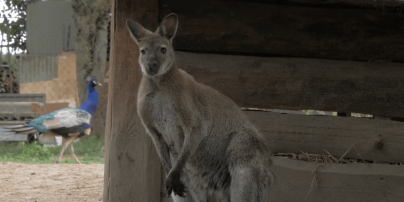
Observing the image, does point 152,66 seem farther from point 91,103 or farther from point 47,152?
point 47,152

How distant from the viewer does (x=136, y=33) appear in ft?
11.5

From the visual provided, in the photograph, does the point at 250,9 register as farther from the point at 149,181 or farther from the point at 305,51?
the point at 149,181

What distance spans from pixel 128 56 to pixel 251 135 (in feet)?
4.08

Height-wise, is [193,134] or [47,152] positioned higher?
[193,134]

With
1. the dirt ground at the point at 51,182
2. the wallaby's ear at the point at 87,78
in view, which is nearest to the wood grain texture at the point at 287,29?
the dirt ground at the point at 51,182

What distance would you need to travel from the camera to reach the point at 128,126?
425 cm

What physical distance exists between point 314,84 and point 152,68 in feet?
5.34

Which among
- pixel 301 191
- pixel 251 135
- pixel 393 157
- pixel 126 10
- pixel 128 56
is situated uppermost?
pixel 126 10

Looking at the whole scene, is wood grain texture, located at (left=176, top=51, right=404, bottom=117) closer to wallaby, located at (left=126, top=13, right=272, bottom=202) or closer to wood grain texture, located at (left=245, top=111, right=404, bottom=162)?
wood grain texture, located at (left=245, top=111, right=404, bottom=162)

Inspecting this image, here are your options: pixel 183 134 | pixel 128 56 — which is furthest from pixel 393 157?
pixel 128 56

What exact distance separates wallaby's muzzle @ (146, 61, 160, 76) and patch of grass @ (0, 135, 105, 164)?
540 cm

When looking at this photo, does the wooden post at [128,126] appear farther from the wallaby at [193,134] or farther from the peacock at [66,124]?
the peacock at [66,124]

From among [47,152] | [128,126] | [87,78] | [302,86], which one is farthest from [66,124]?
[302,86]

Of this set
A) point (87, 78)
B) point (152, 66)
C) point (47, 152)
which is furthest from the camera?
point (87, 78)
